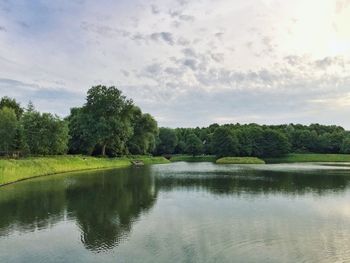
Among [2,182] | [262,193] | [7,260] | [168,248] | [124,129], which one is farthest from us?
[124,129]

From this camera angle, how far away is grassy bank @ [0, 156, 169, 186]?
130 feet

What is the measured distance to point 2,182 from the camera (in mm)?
36875

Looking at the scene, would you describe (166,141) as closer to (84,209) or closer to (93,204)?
(93,204)

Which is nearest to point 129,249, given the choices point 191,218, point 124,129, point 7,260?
point 7,260

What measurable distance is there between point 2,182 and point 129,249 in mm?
26200

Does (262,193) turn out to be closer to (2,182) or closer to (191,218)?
(191,218)

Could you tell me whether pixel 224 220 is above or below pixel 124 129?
below

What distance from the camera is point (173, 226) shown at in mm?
19500

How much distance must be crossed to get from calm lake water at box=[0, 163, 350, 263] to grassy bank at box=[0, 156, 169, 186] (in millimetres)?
5983

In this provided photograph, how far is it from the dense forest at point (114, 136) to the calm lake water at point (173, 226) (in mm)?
30166

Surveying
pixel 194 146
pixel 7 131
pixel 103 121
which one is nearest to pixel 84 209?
pixel 7 131

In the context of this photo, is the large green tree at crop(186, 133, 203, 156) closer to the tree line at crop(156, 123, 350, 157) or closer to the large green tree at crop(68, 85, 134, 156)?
the tree line at crop(156, 123, 350, 157)

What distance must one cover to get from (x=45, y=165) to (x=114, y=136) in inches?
1298

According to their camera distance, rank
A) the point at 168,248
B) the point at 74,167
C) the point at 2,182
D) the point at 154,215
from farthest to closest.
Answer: the point at 74,167
the point at 2,182
the point at 154,215
the point at 168,248
